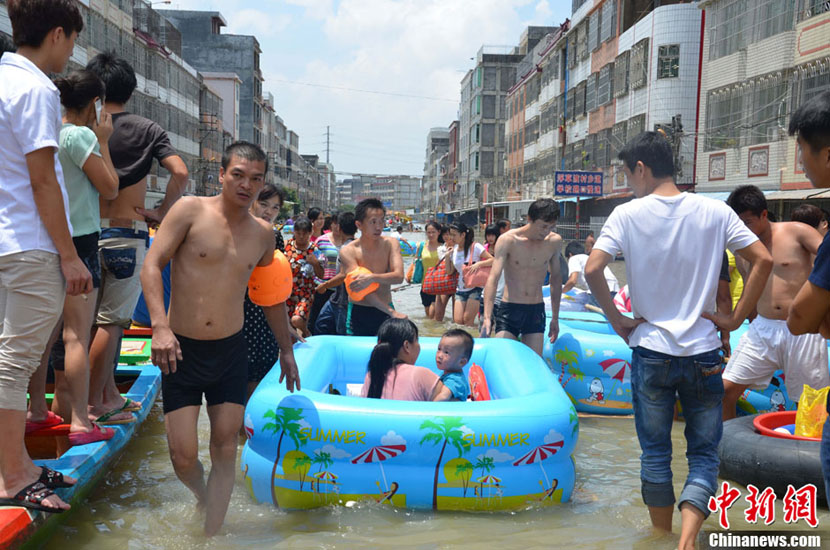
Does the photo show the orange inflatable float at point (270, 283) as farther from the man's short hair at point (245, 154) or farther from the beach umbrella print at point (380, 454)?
the beach umbrella print at point (380, 454)

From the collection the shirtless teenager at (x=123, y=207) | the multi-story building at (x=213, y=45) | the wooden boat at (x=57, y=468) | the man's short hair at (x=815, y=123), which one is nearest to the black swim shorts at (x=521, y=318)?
the wooden boat at (x=57, y=468)

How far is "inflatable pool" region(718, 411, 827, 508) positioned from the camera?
4465 mm

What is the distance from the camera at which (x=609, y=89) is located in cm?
3353

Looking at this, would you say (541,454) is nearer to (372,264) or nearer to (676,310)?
(676,310)

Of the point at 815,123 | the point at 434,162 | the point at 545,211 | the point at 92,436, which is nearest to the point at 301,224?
the point at 545,211

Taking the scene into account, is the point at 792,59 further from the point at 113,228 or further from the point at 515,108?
the point at 515,108

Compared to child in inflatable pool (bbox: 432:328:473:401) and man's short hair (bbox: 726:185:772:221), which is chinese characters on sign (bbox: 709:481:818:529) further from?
man's short hair (bbox: 726:185:772:221)

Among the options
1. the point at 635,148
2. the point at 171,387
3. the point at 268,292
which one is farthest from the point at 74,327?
the point at 635,148

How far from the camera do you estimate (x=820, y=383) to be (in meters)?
5.20

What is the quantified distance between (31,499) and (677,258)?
3119 millimetres

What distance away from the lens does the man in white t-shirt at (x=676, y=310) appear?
3580 millimetres

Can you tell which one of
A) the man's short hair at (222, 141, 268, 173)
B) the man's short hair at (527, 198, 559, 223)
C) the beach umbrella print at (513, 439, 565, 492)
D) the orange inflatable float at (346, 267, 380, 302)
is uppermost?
the man's short hair at (222, 141, 268, 173)

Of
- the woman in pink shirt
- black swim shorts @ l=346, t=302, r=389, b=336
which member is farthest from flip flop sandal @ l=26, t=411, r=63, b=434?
black swim shorts @ l=346, t=302, r=389, b=336

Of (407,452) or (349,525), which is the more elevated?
(407,452)
